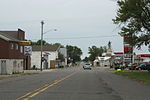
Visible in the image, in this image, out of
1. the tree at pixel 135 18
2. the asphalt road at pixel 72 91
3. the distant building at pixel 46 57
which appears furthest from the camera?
the distant building at pixel 46 57

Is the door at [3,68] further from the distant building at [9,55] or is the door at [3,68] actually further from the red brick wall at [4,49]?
the red brick wall at [4,49]

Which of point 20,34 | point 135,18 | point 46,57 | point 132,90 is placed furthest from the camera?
point 46,57

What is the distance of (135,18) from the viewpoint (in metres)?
40.8

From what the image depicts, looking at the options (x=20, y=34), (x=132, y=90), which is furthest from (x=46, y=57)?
(x=132, y=90)

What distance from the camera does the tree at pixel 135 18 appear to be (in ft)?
127

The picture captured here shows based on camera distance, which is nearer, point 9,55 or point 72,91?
point 72,91

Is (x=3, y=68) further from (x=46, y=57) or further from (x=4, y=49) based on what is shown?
(x=46, y=57)

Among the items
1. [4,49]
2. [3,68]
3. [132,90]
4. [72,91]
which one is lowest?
[132,90]

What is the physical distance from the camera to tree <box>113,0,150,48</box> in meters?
38.6

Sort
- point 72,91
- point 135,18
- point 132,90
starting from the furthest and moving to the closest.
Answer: point 135,18
point 132,90
point 72,91

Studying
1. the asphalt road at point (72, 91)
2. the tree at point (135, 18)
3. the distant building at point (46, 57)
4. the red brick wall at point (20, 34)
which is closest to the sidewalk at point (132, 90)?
the asphalt road at point (72, 91)

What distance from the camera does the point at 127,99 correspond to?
1425 cm

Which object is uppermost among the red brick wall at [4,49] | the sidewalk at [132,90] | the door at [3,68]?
the red brick wall at [4,49]

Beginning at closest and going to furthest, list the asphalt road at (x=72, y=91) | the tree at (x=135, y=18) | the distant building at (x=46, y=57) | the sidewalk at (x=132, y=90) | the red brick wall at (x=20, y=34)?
1. the asphalt road at (x=72, y=91)
2. the sidewalk at (x=132, y=90)
3. the tree at (x=135, y=18)
4. the red brick wall at (x=20, y=34)
5. the distant building at (x=46, y=57)
